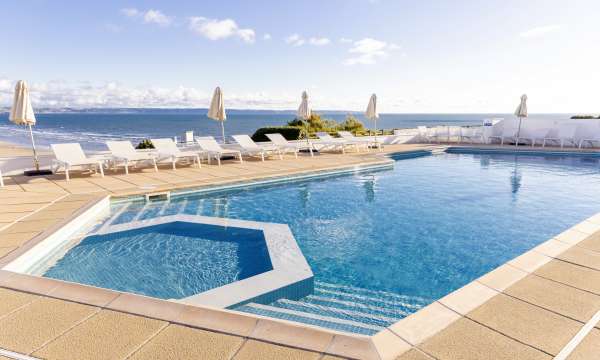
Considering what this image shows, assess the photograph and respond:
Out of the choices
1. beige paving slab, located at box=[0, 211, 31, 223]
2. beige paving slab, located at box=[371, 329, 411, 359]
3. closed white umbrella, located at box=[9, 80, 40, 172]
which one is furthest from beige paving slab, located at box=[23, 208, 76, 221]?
beige paving slab, located at box=[371, 329, 411, 359]

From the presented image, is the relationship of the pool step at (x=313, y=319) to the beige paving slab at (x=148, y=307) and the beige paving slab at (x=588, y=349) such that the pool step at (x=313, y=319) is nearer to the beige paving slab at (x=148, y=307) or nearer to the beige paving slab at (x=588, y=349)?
the beige paving slab at (x=148, y=307)

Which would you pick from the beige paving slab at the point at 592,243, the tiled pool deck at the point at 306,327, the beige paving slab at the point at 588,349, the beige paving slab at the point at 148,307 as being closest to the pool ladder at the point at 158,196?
the tiled pool deck at the point at 306,327

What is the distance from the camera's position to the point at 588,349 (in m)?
2.05

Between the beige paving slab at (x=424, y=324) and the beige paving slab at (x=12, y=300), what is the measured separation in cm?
282

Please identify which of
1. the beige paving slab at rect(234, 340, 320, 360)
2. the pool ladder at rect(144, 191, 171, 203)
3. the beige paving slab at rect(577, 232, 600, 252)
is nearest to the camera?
the beige paving slab at rect(234, 340, 320, 360)

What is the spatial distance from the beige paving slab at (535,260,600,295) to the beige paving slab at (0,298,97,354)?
3926 millimetres

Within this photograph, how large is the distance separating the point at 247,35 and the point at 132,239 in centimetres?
1962

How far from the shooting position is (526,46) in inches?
591

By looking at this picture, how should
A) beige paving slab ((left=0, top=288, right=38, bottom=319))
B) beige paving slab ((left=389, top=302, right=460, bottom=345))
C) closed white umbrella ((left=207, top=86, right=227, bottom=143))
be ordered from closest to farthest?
1. beige paving slab ((left=389, top=302, right=460, bottom=345))
2. beige paving slab ((left=0, top=288, right=38, bottom=319))
3. closed white umbrella ((left=207, top=86, right=227, bottom=143))

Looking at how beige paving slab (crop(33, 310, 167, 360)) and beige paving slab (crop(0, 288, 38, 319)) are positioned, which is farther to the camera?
beige paving slab (crop(0, 288, 38, 319))

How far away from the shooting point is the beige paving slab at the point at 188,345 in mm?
1976

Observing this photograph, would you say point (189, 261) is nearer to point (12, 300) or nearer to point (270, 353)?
point (12, 300)

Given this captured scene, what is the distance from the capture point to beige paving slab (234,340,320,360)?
1.95 meters

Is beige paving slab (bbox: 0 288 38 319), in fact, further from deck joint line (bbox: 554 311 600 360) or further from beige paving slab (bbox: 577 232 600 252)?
beige paving slab (bbox: 577 232 600 252)
